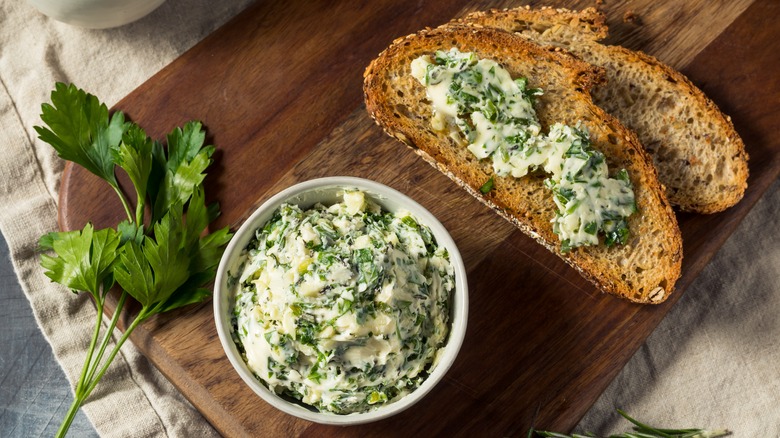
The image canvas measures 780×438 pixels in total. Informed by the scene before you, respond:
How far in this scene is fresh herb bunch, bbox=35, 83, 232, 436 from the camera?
104 inches

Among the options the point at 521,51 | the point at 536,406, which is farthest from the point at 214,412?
the point at 521,51

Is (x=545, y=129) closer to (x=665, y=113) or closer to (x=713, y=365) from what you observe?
(x=665, y=113)

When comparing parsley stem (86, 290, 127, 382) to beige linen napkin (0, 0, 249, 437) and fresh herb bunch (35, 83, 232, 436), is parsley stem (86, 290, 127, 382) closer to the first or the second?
fresh herb bunch (35, 83, 232, 436)

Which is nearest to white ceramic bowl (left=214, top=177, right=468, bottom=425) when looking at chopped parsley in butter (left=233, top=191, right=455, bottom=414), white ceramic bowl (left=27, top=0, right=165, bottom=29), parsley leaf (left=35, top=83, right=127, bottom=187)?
chopped parsley in butter (left=233, top=191, right=455, bottom=414)

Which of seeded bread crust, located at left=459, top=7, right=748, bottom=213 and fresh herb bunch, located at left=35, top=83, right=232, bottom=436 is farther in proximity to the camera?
seeded bread crust, located at left=459, top=7, right=748, bottom=213

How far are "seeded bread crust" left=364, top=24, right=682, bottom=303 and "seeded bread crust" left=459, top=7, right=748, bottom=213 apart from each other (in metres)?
0.17

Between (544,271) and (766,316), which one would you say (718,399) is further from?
(544,271)

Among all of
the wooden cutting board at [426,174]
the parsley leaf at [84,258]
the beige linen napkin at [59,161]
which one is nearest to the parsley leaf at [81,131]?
the wooden cutting board at [426,174]

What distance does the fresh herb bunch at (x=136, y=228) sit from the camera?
2.64 m

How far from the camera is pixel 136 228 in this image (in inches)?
108

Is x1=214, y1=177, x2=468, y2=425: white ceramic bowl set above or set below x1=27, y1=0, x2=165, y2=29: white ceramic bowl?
below

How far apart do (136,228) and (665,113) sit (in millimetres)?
2081

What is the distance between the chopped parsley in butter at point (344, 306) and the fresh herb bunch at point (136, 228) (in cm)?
34

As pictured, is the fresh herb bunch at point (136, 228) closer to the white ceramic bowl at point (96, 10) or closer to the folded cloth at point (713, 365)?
the white ceramic bowl at point (96, 10)
